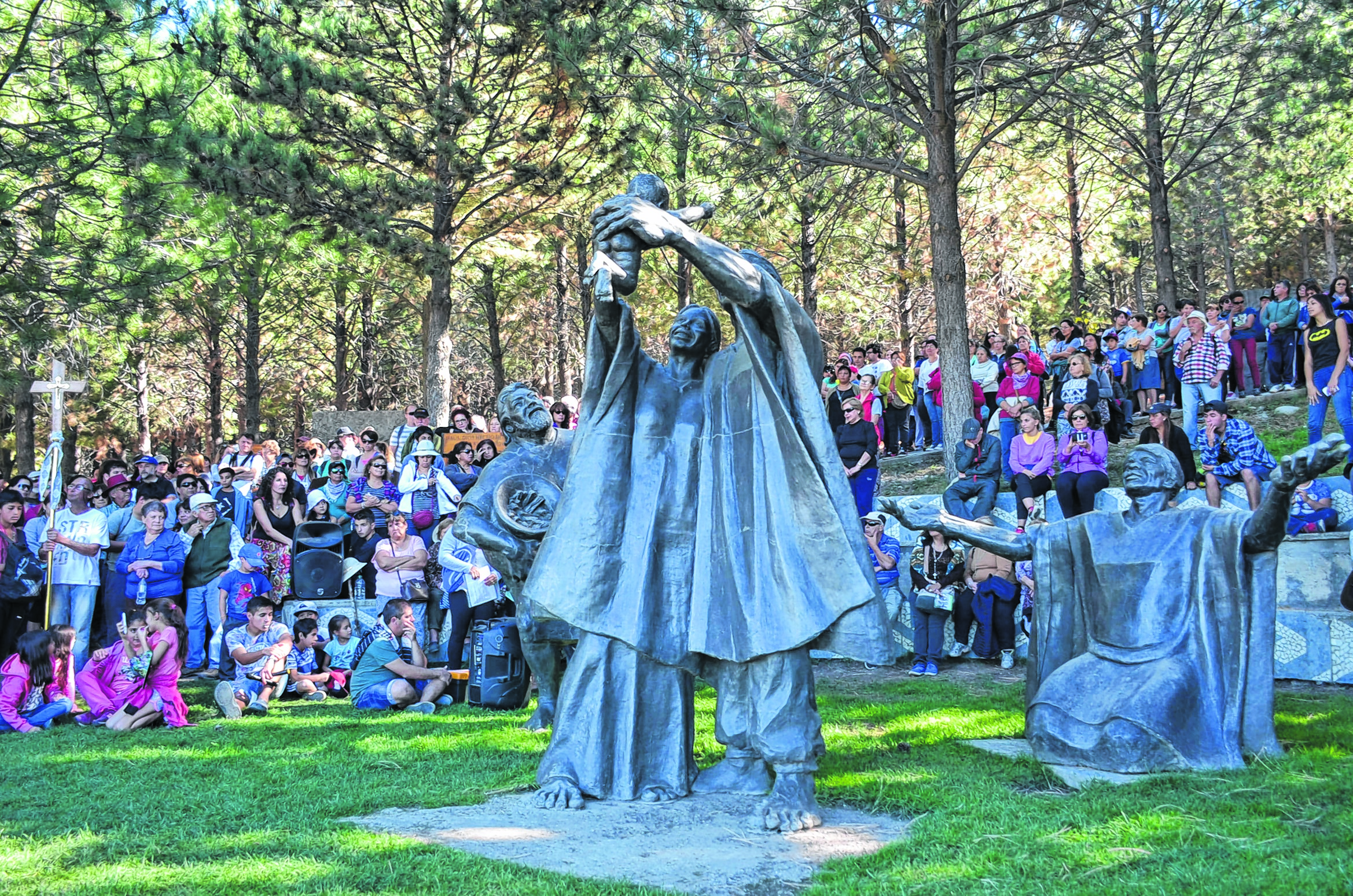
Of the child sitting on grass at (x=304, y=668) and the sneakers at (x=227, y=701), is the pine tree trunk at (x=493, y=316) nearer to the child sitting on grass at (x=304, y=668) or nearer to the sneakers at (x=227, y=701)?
the child sitting on grass at (x=304, y=668)

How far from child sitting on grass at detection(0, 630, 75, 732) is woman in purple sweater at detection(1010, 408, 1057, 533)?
8.29 metres

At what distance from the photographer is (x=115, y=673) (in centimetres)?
870

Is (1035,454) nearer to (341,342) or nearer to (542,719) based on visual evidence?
(542,719)

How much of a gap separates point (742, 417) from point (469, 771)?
2.32 m

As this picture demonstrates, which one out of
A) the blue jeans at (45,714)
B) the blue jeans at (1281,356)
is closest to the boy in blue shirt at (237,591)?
the blue jeans at (45,714)

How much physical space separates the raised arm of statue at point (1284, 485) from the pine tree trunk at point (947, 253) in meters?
7.61

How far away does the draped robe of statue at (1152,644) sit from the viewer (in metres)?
5.72

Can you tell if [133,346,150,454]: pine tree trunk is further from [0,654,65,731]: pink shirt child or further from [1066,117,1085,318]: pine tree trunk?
[1066,117,1085,318]: pine tree trunk

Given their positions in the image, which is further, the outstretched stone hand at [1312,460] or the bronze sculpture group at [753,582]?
the outstretched stone hand at [1312,460]

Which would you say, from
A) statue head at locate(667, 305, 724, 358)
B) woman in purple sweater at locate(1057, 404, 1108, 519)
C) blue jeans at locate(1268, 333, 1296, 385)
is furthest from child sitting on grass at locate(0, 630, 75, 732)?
blue jeans at locate(1268, 333, 1296, 385)

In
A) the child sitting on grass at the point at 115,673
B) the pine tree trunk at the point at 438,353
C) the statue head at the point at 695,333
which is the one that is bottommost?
the child sitting on grass at the point at 115,673

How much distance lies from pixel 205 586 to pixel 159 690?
8.03 feet

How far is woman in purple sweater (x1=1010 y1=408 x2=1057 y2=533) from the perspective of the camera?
11.5 m

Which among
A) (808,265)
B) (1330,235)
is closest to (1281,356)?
(808,265)
